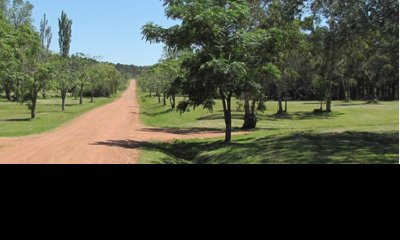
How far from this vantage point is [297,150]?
1606 cm

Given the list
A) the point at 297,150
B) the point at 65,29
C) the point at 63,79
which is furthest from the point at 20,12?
the point at 297,150

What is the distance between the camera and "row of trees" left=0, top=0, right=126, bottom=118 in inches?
952

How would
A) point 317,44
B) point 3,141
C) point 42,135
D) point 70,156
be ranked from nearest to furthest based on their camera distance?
1. point 70,156
2. point 317,44
3. point 3,141
4. point 42,135

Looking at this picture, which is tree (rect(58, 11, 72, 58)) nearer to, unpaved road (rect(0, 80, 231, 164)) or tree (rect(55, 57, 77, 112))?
unpaved road (rect(0, 80, 231, 164))

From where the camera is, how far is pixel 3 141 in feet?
76.2

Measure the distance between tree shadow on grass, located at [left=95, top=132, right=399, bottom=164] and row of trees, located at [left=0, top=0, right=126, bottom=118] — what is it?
7006mm

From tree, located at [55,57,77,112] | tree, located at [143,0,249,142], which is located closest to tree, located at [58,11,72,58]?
tree, located at [143,0,249,142]

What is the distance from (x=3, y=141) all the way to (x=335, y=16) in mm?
16005

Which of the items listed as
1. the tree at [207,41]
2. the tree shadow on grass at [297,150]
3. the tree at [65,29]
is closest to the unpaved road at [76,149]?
the tree shadow on grass at [297,150]

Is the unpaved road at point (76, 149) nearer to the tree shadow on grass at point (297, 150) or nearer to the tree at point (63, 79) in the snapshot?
the tree shadow on grass at point (297, 150)
